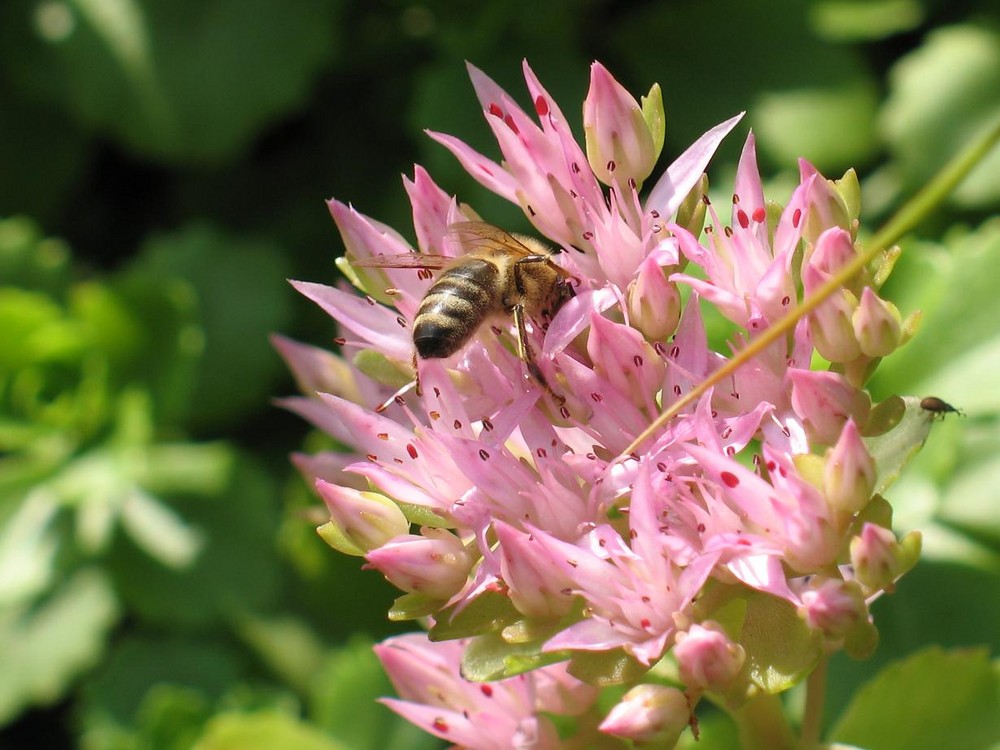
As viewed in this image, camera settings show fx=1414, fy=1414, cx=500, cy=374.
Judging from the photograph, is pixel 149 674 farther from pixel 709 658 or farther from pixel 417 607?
pixel 709 658

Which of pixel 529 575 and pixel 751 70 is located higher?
pixel 751 70

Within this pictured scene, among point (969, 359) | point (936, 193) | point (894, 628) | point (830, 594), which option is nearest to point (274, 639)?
point (894, 628)

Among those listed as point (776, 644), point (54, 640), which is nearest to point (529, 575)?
point (776, 644)

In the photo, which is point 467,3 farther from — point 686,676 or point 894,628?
point 686,676

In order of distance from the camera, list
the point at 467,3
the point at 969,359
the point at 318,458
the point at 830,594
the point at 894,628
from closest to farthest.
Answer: the point at 830,594 < the point at 318,458 < the point at 969,359 < the point at 894,628 < the point at 467,3

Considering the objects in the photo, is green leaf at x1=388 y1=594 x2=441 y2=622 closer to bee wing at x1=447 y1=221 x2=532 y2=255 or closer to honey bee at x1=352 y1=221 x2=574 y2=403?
honey bee at x1=352 y1=221 x2=574 y2=403
